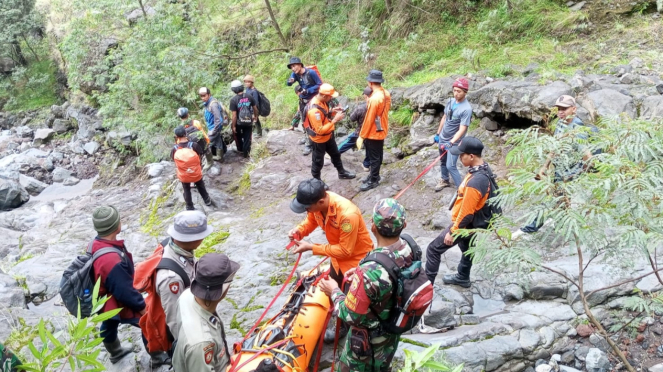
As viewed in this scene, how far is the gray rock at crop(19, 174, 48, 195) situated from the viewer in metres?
15.1

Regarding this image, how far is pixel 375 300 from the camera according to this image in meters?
2.75

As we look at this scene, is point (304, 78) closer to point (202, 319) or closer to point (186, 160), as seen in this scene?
point (186, 160)

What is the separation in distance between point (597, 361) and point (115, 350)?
4190mm

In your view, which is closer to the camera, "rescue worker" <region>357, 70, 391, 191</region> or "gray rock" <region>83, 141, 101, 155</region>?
"rescue worker" <region>357, 70, 391, 191</region>

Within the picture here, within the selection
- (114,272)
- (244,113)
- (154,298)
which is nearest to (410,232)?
(154,298)

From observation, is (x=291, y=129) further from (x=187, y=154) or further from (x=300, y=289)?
(x=300, y=289)

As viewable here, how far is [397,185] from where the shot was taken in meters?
8.00

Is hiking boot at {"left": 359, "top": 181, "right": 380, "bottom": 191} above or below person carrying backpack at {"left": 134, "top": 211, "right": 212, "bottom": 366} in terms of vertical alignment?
below

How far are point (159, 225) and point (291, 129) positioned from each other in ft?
14.1

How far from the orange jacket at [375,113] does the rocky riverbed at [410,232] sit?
1172 millimetres

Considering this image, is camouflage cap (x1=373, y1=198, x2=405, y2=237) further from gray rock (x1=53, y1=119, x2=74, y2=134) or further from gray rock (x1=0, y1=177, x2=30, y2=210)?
gray rock (x1=53, y1=119, x2=74, y2=134)

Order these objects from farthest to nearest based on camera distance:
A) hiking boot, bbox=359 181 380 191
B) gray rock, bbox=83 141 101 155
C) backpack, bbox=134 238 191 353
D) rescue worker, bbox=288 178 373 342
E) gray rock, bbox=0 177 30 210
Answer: gray rock, bbox=83 141 101 155
gray rock, bbox=0 177 30 210
hiking boot, bbox=359 181 380 191
rescue worker, bbox=288 178 373 342
backpack, bbox=134 238 191 353

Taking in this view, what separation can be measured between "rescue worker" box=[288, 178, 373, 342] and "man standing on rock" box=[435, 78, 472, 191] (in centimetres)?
299

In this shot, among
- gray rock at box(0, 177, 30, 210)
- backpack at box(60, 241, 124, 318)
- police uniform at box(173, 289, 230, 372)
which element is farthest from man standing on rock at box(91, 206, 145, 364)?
gray rock at box(0, 177, 30, 210)
